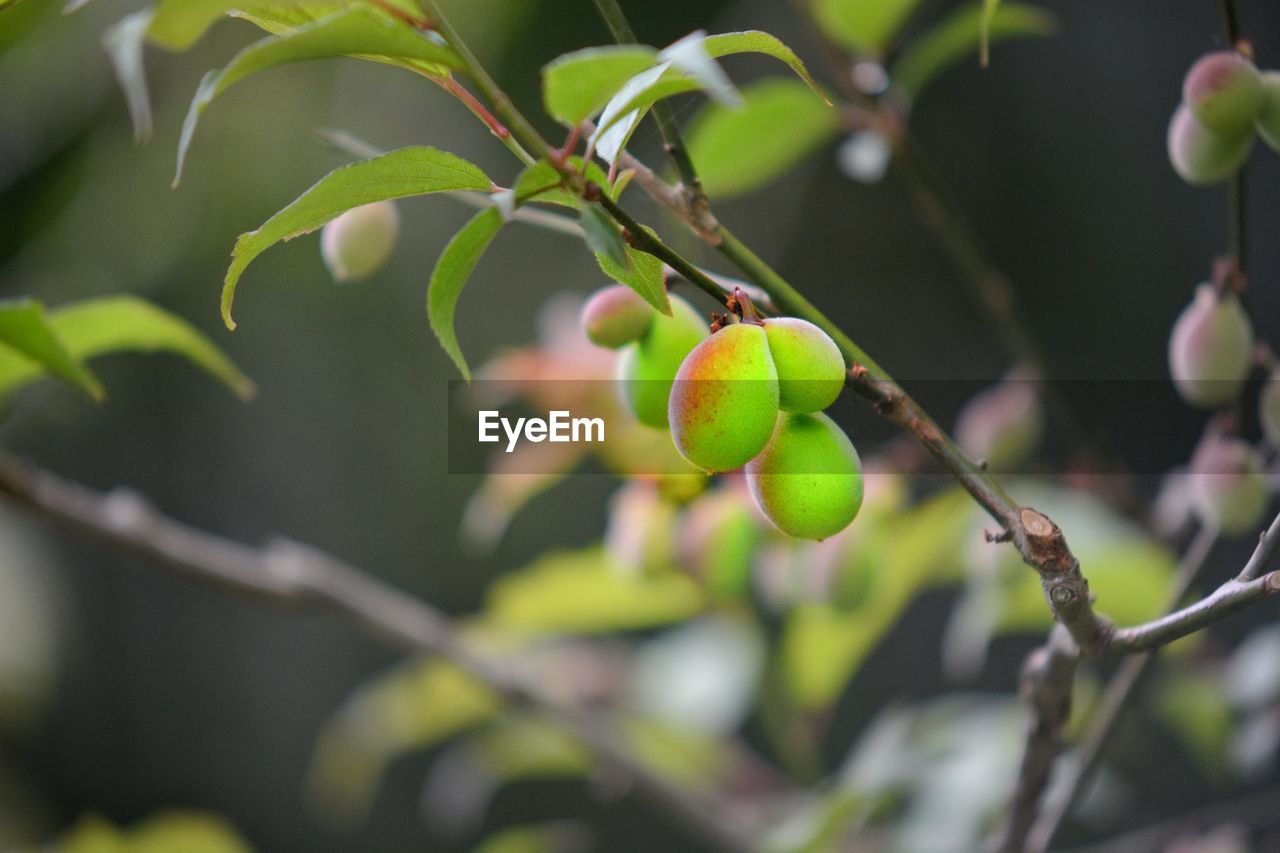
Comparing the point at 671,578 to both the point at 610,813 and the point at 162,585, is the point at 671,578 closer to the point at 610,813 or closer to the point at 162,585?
the point at 610,813

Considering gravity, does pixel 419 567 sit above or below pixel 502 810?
above

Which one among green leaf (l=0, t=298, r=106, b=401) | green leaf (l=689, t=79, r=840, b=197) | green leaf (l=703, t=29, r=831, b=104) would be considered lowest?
green leaf (l=703, t=29, r=831, b=104)

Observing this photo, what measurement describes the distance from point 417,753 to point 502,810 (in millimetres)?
157

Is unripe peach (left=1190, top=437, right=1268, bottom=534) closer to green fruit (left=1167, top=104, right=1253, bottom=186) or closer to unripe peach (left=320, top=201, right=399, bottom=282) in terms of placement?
green fruit (left=1167, top=104, right=1253, bottom=186)

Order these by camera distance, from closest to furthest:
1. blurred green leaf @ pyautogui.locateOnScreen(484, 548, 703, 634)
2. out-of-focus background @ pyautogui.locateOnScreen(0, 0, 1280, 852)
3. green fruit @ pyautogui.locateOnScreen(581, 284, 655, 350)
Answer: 1. green fruit @ pyautogui.locateOnScreen(581, 284, 655, 350)
2. blurred green leaf @ pyautogui.locateOnScreen(484, 548, 703, 634)
3. out-of-focus background @ pyautogui.locateOnScreen(0, 0, 1280, 852)

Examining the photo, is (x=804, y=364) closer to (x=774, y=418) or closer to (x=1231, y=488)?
(x=774, y=418)

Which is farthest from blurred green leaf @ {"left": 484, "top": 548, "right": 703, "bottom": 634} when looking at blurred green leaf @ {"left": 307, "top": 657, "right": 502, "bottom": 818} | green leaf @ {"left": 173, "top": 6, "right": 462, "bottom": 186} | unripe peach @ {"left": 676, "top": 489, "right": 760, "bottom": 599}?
green leaf @ {"left": 173, "top": 6, "right": 462, "bottom": 186}

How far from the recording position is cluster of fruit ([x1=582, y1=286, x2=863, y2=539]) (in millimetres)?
284

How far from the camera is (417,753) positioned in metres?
1.60

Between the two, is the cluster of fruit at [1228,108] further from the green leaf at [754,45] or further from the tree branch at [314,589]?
the tree branch at [314,589]

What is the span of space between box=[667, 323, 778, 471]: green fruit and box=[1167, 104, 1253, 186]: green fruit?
213 mm

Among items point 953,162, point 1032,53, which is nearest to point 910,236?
point 953,162

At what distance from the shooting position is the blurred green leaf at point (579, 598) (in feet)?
2.67

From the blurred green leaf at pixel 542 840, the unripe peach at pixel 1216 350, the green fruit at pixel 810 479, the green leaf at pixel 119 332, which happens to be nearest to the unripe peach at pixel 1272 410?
the unripe peach at pixel 1216 350
